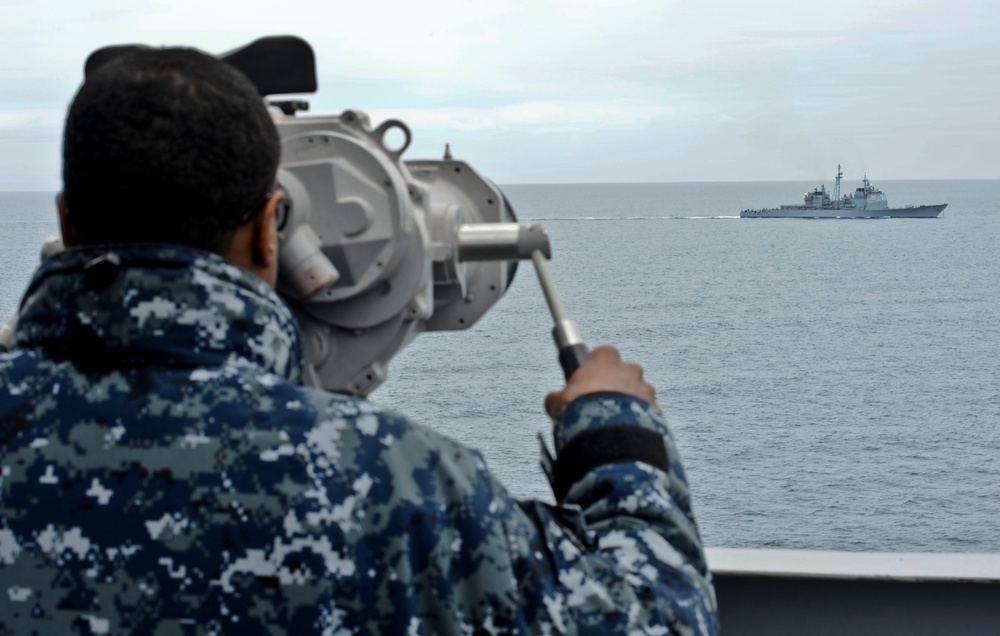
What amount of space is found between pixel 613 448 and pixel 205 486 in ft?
1.30

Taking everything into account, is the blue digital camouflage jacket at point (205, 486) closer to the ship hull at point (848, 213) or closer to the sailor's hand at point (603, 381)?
the sailor's hand at point (603, 381)

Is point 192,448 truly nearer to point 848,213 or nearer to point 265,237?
point 265,237

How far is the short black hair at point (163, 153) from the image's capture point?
102cm

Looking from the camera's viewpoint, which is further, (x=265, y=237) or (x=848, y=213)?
(x=848, y=213)

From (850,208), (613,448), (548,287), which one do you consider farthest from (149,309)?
(850,208)

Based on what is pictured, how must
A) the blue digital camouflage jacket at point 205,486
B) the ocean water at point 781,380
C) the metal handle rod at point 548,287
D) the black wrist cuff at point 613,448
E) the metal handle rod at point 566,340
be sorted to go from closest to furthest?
the blue digital camouflage jacket at point 205,486 < the black wrist cuff at point 613,448 < the metal handle rod at point 566,340 < the metal handle rod at point 548,287 < the ocean water at point 781,380

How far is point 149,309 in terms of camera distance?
1.01 meters

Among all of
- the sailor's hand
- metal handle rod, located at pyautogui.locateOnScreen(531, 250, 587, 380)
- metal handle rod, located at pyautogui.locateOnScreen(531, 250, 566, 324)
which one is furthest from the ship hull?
the sailor's hand

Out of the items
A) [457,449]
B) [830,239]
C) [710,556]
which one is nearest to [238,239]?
[457,449]

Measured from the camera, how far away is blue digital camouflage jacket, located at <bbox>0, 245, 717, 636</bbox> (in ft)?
3.33

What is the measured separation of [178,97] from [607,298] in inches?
2065

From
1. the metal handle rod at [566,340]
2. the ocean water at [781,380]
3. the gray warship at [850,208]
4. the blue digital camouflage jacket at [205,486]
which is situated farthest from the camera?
the gray warship at [850,208]

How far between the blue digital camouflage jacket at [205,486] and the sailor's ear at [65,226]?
0.06m

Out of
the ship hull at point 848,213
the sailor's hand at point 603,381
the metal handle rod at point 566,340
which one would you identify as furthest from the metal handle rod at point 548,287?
the ship hull at point 848,213
